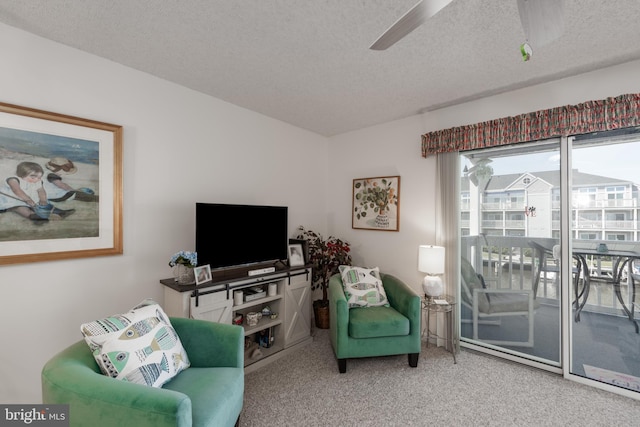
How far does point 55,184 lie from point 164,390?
5.38ft

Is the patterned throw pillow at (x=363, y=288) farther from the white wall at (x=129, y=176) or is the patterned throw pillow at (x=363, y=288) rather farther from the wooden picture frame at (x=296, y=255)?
the white wall at (x=129, y=176)

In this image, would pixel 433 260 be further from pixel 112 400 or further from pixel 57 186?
pixel 57 186

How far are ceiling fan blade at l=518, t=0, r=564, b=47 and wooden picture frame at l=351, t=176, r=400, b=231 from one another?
2.13m

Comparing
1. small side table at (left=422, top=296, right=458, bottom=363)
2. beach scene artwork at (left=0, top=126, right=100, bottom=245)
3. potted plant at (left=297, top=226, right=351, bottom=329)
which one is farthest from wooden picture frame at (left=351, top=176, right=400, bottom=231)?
beach scene artwork at (left=0, top=126, right=100, bottom=245)

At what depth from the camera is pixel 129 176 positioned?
224cm

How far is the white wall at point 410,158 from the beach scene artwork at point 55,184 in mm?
2689

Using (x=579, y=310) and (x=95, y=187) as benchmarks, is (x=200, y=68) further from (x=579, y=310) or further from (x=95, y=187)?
(x=579, y=310)

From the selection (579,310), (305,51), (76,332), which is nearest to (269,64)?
(305,51)

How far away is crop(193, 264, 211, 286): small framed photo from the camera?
224 cm

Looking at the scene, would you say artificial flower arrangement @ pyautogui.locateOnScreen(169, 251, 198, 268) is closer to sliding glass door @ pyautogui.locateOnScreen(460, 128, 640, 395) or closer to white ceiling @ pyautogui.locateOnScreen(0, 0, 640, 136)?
white ceiling @ pyautogui.locateOnScreen(0, 0, 640, 136)

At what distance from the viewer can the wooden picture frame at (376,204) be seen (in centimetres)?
339

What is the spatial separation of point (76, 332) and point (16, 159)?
1.22 m

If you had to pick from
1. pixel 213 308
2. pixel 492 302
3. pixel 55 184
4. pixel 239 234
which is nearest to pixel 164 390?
pixel 213 308

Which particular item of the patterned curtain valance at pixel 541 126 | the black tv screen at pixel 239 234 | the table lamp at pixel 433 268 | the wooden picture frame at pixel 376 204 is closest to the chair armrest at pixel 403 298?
the table lamp at pixel 433 268
